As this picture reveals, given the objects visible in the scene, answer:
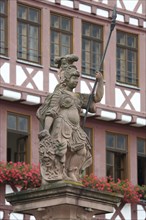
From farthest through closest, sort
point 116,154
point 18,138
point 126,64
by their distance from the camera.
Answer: point 126,64, point 116,154, point 18,138

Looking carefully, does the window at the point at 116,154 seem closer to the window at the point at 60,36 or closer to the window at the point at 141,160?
the window at the point at 141,160

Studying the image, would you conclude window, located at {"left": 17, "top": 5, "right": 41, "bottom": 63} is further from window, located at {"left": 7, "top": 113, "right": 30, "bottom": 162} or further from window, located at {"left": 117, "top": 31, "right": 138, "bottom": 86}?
window, located at {"left": 117, "top": 31, "right": 138, "bottom": 86}

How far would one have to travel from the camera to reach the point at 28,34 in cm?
3594

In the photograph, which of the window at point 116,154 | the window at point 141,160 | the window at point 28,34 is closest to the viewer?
A: the window at point 28,34

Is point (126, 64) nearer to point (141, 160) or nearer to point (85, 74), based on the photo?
point (85, 74)

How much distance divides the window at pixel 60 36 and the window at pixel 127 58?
2142mm

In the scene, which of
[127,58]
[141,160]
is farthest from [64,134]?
[141,160]

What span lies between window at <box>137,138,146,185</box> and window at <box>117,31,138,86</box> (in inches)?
75.9

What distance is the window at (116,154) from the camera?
3797 centimetres

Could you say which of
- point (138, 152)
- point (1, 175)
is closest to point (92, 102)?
point (1, 175)

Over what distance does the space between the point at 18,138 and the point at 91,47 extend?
4091 mm

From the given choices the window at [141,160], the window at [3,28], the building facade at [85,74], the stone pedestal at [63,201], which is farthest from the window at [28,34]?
the stone pedestal at [63,201]

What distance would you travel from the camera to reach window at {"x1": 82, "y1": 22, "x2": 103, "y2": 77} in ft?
123

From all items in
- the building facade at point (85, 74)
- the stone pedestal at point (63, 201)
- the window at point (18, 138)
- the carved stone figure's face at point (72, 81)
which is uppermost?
the building facade at point (85, 74)
